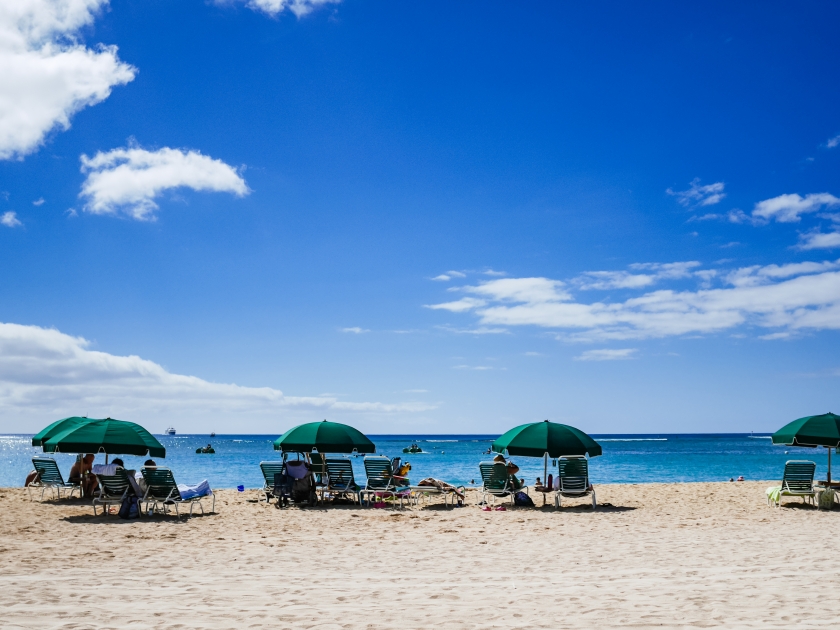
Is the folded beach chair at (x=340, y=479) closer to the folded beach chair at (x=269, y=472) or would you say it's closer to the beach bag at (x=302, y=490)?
the beach bag at (x=302, y=490)

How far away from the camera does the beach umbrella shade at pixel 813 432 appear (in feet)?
46.4

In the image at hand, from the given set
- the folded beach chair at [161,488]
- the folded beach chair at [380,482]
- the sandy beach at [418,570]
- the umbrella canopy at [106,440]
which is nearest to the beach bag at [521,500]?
the sandy beach at [418,570]

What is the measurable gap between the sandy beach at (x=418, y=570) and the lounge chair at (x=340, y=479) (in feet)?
4.38

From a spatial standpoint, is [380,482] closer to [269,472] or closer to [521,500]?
[269,472]

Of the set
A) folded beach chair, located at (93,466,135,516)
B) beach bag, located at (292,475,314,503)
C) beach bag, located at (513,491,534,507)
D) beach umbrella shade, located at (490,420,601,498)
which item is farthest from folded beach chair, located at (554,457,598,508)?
folded beach chair, located at (93,466,135,516)

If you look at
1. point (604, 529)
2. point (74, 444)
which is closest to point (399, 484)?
point (604, 529)

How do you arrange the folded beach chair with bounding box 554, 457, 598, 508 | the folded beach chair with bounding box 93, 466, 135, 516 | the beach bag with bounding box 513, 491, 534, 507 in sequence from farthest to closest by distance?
the beach bag with bounding box 513, 491, 534, 507 → the folded beach chair with bounding box 554, 457, 598, 508 → the folded beach chair with bounding box 93, 466, 135, 516

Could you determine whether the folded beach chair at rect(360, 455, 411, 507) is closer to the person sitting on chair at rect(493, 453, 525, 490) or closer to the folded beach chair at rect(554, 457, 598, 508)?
the person sitting on chair at rect(493, 453, 525, 490)

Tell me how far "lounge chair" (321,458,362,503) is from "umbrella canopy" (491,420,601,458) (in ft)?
9.85

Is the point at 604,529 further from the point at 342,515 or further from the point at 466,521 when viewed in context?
the point at 342,515

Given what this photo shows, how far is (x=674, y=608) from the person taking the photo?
586cm

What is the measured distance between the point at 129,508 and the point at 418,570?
6.62 metres

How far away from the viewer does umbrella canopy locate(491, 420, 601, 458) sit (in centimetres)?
1362

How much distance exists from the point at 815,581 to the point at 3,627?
7.17m
